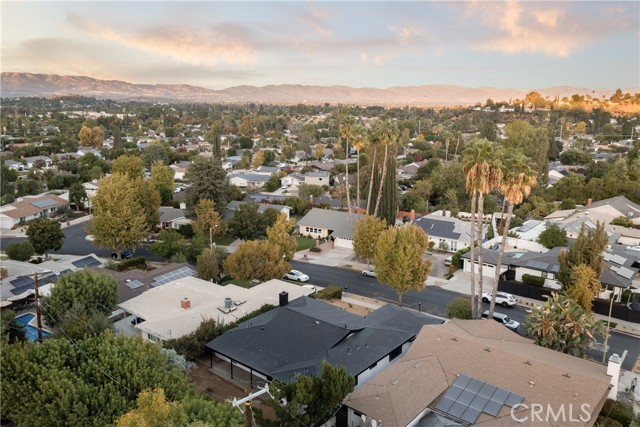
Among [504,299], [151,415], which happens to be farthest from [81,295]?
[504,299]

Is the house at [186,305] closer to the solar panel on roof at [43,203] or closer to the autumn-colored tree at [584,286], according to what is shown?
the autumn-colored tree at [584,286]

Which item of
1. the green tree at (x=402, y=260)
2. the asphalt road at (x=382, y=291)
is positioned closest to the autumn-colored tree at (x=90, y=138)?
the asphalt road at (x=382, y=291)

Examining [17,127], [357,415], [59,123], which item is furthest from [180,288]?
[59,123]

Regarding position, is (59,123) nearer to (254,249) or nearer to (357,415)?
(254,249)

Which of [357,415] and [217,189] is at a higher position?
[217,189]

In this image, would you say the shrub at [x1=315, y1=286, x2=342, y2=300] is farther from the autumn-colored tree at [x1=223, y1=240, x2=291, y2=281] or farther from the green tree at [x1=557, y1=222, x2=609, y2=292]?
the green tree at [x1=557, y1=222, x2=609, y2=292]
